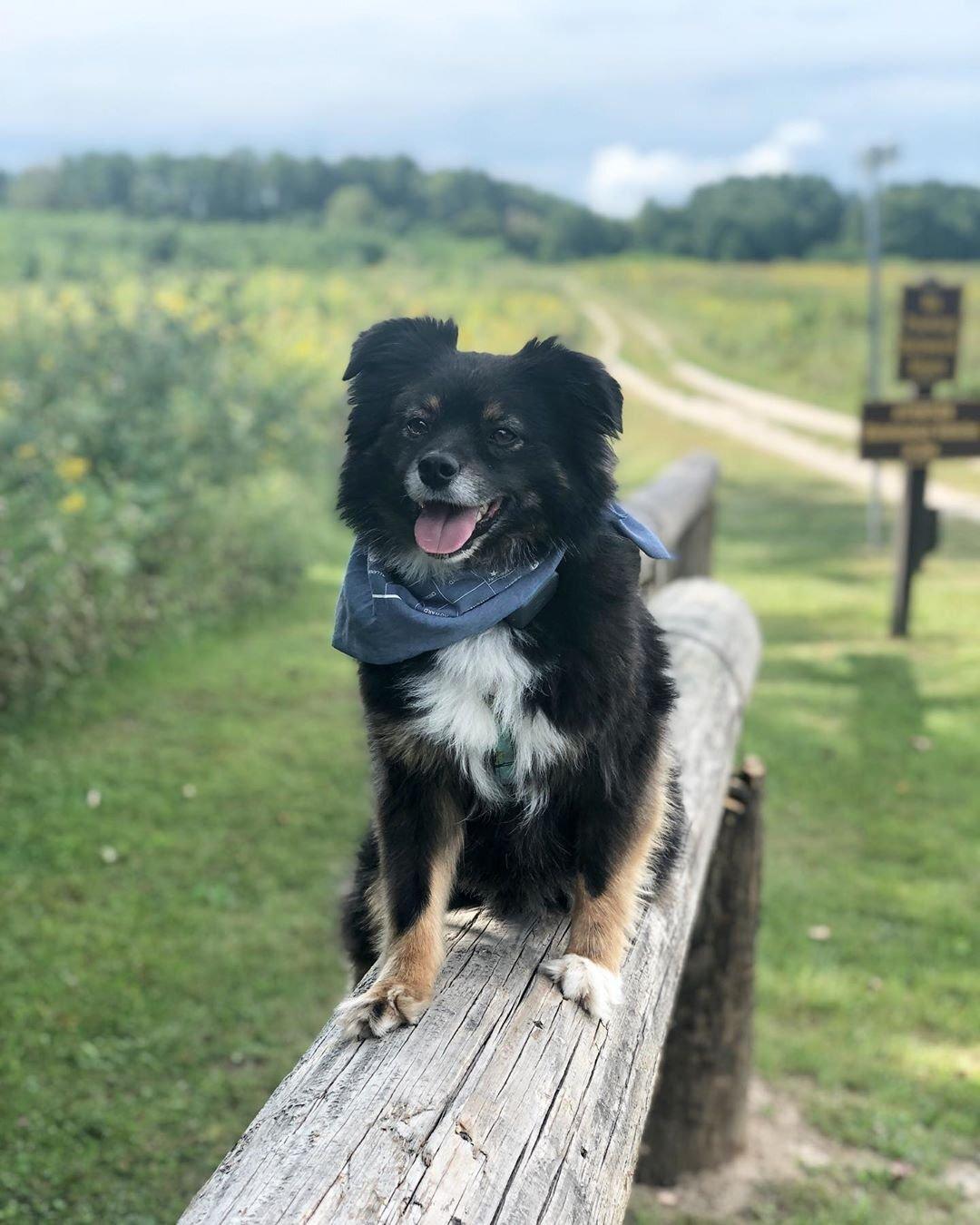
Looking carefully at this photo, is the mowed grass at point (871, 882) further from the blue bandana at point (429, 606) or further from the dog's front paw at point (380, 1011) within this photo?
the blue bandana at point (429, 606)

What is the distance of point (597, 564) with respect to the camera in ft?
6.82

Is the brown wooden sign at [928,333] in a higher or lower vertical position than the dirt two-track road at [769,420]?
higher

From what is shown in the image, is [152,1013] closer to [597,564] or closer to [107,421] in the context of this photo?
[597,564]

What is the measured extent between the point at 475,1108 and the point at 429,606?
2.84 ft

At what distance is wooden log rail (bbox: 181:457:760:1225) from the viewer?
142 cm

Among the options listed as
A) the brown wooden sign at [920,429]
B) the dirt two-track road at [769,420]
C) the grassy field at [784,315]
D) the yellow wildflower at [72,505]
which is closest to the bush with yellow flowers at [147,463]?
the yellow wildflower at [72,505]

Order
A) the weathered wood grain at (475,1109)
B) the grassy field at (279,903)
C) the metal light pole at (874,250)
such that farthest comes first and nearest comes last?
the metal light pole at (874,250), the grassy field at (279,903), the weathered wood grain at (475,1109)

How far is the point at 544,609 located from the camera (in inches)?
80.7

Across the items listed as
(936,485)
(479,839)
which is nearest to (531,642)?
(479,839)

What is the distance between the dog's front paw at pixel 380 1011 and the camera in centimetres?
182

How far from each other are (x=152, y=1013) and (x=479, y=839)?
2348 millimetres

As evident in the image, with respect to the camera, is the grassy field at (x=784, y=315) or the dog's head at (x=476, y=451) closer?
the dog's head at (x=476, y=451)

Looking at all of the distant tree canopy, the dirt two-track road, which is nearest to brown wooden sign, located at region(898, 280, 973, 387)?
the dirt two-track road

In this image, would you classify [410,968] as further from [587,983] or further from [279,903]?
[279,903]
